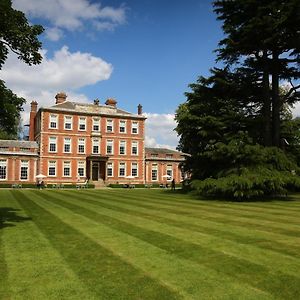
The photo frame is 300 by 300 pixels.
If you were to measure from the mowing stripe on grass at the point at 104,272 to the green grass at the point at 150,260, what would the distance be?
0.5 inches

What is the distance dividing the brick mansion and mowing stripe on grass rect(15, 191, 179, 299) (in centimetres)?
4272

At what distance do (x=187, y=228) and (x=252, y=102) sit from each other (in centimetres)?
1808

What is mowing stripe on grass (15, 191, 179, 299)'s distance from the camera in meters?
4.80

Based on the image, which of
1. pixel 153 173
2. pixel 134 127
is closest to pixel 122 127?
pixel 134 127

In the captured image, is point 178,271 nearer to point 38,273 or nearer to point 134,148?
point 38,273

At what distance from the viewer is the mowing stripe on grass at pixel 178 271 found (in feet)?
15.8

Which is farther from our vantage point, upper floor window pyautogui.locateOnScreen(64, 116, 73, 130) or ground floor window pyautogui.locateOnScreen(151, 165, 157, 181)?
ground floor window pyautogui.locateOnScreen(151, 165, 157, 181)

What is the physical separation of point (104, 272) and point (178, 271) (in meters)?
1.13

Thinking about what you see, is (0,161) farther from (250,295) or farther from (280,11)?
(250,295)

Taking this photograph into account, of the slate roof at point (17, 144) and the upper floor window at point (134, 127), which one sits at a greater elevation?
the upper floor window at point (134, 127)

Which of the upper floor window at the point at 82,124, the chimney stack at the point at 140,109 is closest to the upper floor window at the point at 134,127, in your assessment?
the chimney stack at the point at 140,109

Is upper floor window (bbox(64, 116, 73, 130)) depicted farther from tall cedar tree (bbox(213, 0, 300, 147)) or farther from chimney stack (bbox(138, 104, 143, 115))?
tall cedar tree (bbox(213, 0, 300, 147))

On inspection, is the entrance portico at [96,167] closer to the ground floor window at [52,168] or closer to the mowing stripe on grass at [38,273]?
the ground floor window at [52,168]

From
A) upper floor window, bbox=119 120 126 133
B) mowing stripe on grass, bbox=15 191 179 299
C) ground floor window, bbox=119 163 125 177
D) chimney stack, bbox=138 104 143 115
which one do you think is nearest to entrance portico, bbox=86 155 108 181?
ground floor window, bbox=119 163 125 177
